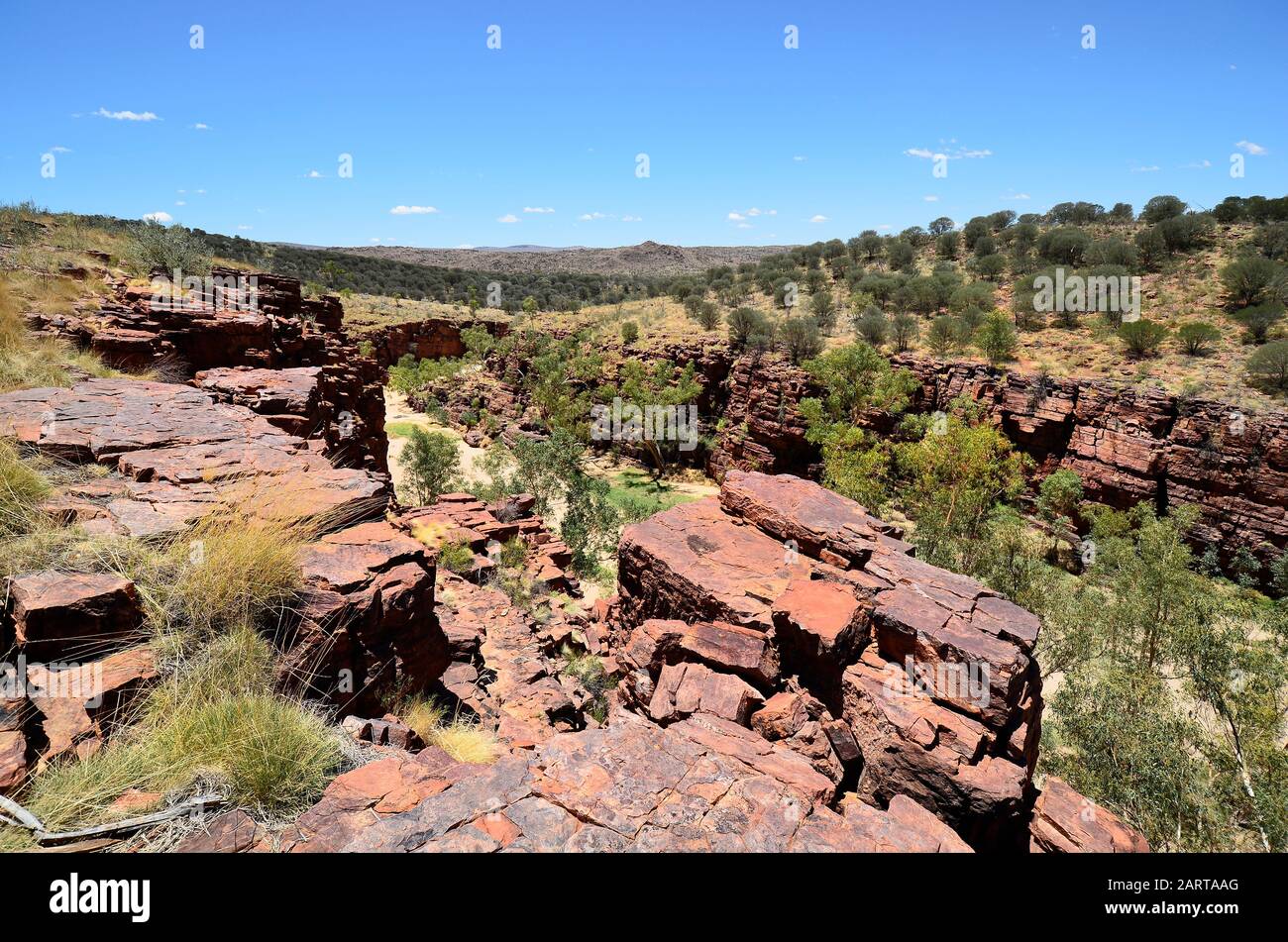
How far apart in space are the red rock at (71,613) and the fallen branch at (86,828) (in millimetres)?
1332

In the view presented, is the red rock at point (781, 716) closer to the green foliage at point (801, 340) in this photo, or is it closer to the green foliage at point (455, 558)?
the green foliage at point (455, 558)

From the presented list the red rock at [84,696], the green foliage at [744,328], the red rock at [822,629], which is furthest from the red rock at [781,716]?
the green foliage at [744,328]

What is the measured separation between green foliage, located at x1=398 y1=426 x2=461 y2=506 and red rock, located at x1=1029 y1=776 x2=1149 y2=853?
1932 cm

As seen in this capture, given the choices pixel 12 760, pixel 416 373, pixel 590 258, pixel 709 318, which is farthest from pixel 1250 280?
pixel 590 258

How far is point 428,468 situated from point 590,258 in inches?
4023

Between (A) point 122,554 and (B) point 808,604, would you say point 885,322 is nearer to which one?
(B) point 808,604

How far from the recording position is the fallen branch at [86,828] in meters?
2.49

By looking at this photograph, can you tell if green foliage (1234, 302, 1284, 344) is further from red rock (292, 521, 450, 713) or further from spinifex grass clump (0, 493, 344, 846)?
spinifex grass clump (0, 493, 344, 846)

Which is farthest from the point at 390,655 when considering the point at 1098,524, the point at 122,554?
the point at 1098,524

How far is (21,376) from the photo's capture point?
765cm

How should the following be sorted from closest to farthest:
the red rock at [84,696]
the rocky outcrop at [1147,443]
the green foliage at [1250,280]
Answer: the red rock at [84,696]
the rocky outcrop at [1147,443]
the green foliage at [1250,280]

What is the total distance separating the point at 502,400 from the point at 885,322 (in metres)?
24.1
